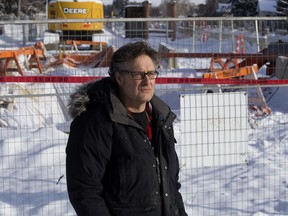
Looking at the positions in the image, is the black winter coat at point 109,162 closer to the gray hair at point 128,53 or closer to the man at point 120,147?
the man at point 120,147

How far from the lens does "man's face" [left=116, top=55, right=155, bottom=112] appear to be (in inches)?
125

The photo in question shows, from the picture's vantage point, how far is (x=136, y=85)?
3.19 meters

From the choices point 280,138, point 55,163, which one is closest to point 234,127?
point 55,163

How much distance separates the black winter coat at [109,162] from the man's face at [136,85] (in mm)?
59

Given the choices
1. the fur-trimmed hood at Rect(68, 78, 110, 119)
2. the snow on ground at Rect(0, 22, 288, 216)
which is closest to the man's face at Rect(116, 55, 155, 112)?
the fur-trimmed hood at Rect(68, 78, 110, 119)

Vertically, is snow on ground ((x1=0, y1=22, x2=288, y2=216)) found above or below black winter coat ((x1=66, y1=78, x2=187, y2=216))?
below

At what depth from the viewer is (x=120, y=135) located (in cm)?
311

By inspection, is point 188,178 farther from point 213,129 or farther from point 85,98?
point 85,98

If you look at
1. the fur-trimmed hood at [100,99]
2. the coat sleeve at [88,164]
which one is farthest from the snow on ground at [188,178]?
the coat sleeve at [88,164]

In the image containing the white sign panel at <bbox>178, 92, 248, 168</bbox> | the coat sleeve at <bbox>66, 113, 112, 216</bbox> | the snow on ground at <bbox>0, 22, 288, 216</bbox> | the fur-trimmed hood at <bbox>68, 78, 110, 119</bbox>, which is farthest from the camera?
the snow on ground at <bbox>0, 22, 288, 216</bbox>

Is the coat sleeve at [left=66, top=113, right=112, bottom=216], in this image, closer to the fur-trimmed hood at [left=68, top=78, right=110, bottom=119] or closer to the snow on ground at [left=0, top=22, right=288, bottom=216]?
the fur-trimmed hood at [left=68, top=78, right=110, bottom=119]

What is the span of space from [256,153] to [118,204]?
647 centimetres

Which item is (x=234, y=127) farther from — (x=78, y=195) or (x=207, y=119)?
(x=78, y=195)

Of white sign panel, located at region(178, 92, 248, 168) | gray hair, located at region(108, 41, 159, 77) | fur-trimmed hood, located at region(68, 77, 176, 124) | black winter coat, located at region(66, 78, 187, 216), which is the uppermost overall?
gray hair, located at region(108, 41, 159, 77)
